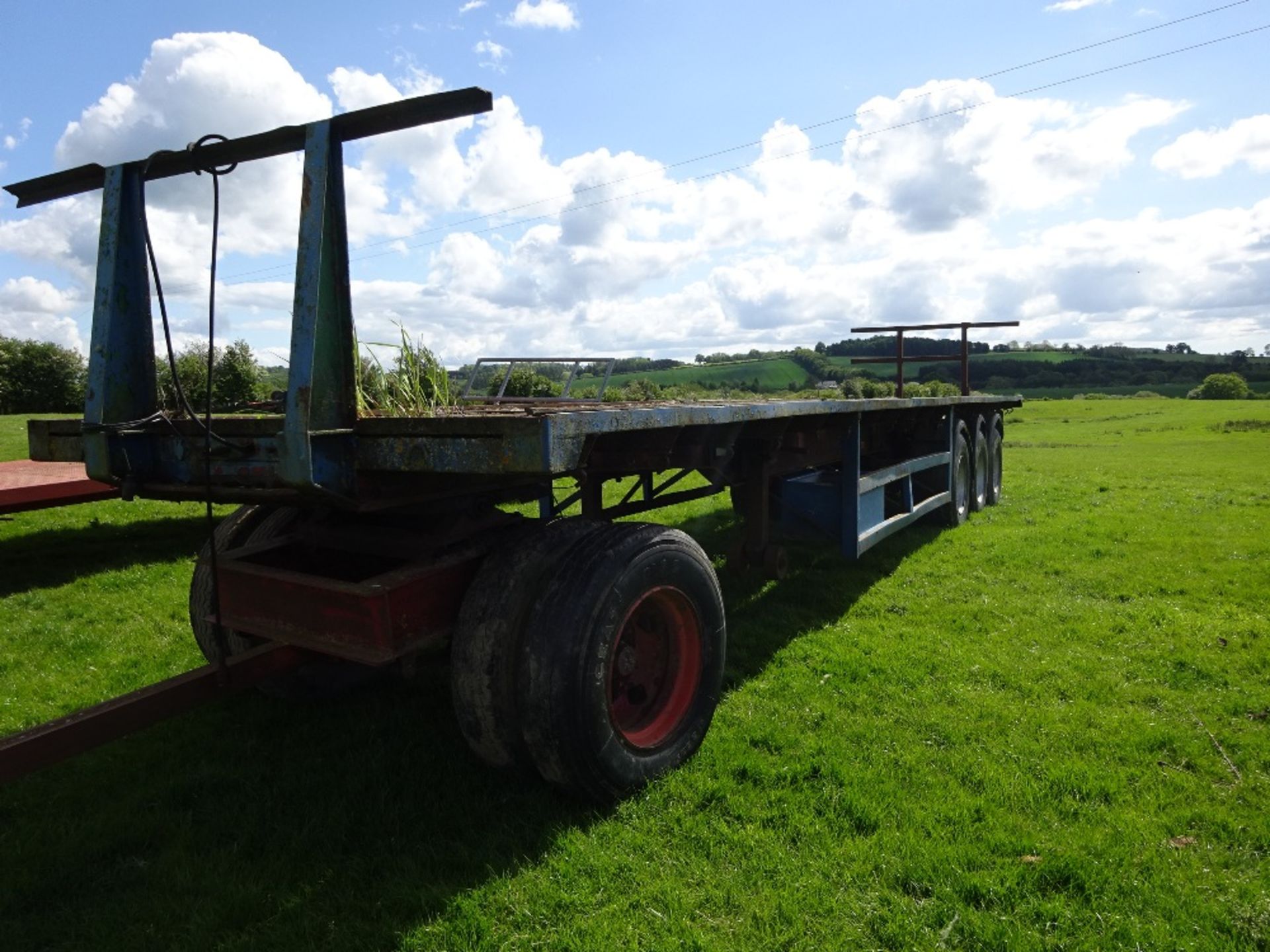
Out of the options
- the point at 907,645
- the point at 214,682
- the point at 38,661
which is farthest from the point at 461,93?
the point at 38,661

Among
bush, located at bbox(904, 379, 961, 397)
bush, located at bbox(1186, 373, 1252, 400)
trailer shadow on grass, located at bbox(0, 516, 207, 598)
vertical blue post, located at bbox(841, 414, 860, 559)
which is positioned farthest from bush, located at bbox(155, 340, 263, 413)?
bush, located at bbox(1186, 373, 1252, 400)

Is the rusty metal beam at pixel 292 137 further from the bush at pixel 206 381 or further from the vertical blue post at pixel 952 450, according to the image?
the vertical blue post at pixel 952 450

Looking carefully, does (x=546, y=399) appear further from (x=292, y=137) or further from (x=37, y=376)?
(x=37, y=376)

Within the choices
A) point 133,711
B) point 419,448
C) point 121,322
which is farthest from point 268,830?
point 121,322

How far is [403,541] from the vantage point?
10.6 feet

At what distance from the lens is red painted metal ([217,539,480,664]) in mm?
2654

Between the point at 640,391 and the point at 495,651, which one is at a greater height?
the point at 640,391

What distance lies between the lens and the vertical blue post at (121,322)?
2.84m

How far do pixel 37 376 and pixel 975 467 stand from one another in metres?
49.0

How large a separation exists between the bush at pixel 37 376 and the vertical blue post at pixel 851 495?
131 feet

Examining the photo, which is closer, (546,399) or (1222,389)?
(546,399)

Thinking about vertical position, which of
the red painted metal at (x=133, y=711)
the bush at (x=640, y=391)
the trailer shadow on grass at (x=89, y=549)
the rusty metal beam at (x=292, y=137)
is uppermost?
the rusty metal beam at (x=292, y=137)

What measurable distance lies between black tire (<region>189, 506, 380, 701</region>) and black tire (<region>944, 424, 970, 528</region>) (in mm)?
6370

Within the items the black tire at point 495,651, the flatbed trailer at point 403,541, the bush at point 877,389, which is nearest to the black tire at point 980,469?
the bush at point 877,389
